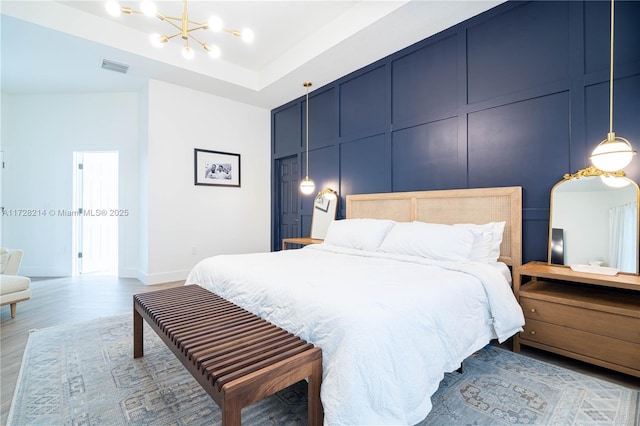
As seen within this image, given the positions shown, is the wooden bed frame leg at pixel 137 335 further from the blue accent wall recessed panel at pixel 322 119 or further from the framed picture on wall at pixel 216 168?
the blue accent wall recessed panel at pixel 322 119

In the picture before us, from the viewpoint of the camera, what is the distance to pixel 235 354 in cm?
133

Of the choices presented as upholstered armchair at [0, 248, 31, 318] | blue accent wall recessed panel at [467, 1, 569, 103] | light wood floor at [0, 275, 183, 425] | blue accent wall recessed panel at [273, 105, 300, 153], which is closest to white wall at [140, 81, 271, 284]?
blue accent wall recessed panel at [273, 105, 300, 153]

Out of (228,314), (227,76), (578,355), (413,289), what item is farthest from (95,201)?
(578,355)

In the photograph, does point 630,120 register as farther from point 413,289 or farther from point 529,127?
point 413,289

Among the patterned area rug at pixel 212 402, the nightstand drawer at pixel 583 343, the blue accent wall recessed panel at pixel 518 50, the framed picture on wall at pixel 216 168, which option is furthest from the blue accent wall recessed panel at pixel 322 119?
the patterned area rug at pixel 212 402

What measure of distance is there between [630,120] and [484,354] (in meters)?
2.05

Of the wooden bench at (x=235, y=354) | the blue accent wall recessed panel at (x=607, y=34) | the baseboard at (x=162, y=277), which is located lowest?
the baseboard at (x=162, y=277)

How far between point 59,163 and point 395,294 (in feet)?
20.1

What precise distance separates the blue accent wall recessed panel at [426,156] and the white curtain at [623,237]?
1.29 metres

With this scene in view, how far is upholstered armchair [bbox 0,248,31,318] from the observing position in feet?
9.67

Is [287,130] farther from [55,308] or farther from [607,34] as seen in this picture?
[607,34]

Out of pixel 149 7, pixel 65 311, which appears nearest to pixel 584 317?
pixel 149 7

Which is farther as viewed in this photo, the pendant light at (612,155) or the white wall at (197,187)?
the white wall at (197,187)

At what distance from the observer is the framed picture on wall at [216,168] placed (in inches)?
193
